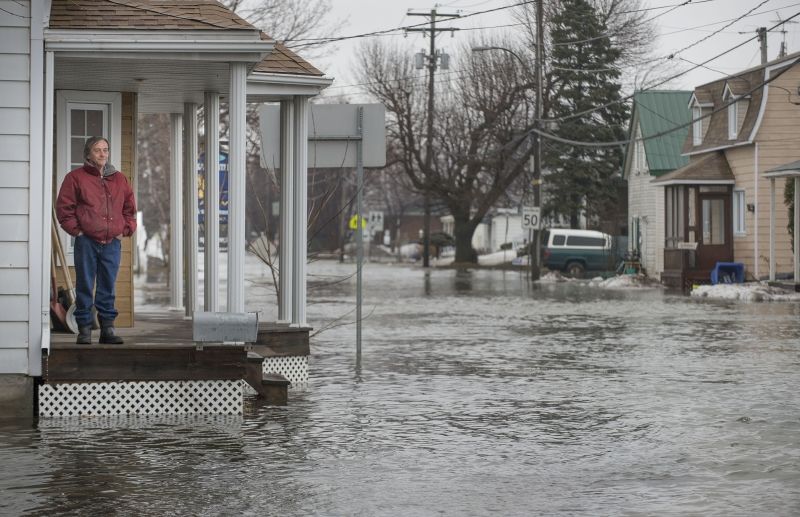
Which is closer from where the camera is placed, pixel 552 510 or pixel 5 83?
pixel 552 510

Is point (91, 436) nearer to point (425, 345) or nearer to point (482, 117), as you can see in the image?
point (425, 345)

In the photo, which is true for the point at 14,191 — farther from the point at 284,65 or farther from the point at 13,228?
the point at 284,65

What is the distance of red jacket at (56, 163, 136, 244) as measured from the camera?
11.8 m

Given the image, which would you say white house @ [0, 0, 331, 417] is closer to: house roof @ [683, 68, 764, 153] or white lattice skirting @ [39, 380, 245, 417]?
white lattice skirting @ [39, 380, 245, 417]

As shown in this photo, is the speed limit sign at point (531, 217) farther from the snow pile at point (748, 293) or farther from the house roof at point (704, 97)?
the snow pile at point (748, 293)

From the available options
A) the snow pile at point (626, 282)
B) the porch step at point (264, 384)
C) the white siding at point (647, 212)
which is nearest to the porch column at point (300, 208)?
the porch step at point (264, 384)

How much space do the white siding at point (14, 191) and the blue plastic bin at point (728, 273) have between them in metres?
31.6

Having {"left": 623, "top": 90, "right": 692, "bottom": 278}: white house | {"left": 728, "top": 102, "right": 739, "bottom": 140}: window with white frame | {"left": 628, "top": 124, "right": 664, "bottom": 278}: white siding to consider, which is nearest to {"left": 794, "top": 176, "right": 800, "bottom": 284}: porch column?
{"left": 728, "top": 102, "right": 739, "bottom": 140}: window with white frame

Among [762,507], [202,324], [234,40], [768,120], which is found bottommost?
[762,507]

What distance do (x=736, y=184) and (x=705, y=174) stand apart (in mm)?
1081

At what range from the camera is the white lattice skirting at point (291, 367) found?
1491 cm

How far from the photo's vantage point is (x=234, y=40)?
1216 cm

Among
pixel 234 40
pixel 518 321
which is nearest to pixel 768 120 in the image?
pixel 518 321

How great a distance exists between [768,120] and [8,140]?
34.7m
